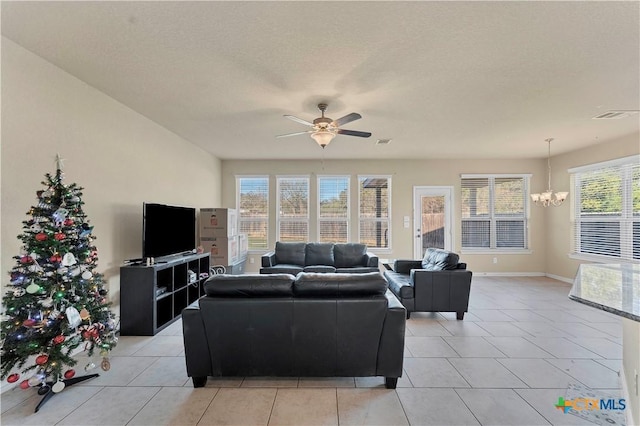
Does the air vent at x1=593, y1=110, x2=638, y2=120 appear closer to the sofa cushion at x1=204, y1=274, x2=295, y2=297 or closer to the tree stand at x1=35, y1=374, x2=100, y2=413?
the sofa cushion at x1=204, y1=274, x2=295, y2=297

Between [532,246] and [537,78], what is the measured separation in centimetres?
532

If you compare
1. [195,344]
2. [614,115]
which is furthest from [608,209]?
[195,344]

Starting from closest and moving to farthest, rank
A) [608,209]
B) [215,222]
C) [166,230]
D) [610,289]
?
1. [610,289]
2. [166,230]
3. [608,209]
4. [215,222]

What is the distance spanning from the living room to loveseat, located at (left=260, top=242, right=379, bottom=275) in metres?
1.94

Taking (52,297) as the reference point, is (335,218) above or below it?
above

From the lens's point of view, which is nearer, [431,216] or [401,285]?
[401,285]

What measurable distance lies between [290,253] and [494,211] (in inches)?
195

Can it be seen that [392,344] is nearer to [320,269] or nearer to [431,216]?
[320,269]

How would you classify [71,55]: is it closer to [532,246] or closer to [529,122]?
[529,122]

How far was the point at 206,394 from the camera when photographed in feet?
7.48

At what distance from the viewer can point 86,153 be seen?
10.2ft

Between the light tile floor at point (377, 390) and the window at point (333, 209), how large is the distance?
385 centimetres

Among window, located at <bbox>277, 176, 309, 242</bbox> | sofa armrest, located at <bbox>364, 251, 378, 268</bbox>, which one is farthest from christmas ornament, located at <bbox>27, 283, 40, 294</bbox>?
window, located at <bbox>277, 176, 309, 242</bbox>

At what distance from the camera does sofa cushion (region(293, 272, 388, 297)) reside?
2.33 meters
